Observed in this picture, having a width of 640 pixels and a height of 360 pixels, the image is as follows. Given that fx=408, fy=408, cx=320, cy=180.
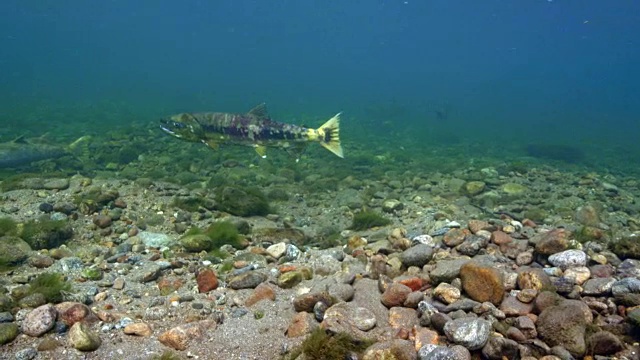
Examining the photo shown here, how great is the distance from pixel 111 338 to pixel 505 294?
3793mm

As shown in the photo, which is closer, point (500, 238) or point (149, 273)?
point (149, 273)

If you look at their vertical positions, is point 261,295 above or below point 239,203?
above

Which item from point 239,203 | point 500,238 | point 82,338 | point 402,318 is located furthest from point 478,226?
point 82,338

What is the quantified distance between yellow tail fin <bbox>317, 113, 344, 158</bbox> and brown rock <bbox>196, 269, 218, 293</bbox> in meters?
5.20

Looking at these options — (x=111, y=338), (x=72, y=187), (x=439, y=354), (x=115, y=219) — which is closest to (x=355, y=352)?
(x=439, y=354)

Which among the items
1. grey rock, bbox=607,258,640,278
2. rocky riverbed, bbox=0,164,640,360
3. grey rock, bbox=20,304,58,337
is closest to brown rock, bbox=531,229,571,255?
rocky riverbed, bbox=0,164,640,360

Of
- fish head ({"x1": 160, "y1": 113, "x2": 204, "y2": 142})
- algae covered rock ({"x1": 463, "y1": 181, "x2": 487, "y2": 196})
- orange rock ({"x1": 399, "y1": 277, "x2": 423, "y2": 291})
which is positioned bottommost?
algae covered rock ({"x1": 463, "y1": 181, "x2": 487, "y2": 196})

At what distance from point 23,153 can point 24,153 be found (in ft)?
0.11

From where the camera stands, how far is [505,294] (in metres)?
4.07

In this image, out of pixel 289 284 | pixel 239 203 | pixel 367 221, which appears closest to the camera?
pixel 289 284

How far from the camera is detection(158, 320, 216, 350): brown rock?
3709 mm

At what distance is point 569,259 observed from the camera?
4.56m

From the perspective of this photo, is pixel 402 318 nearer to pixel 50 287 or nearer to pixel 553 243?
pixel 553 243

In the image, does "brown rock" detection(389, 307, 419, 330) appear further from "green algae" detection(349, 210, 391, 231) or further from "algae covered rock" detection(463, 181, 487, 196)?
"algae covered rock" detection(463, 181, 487, 196)
